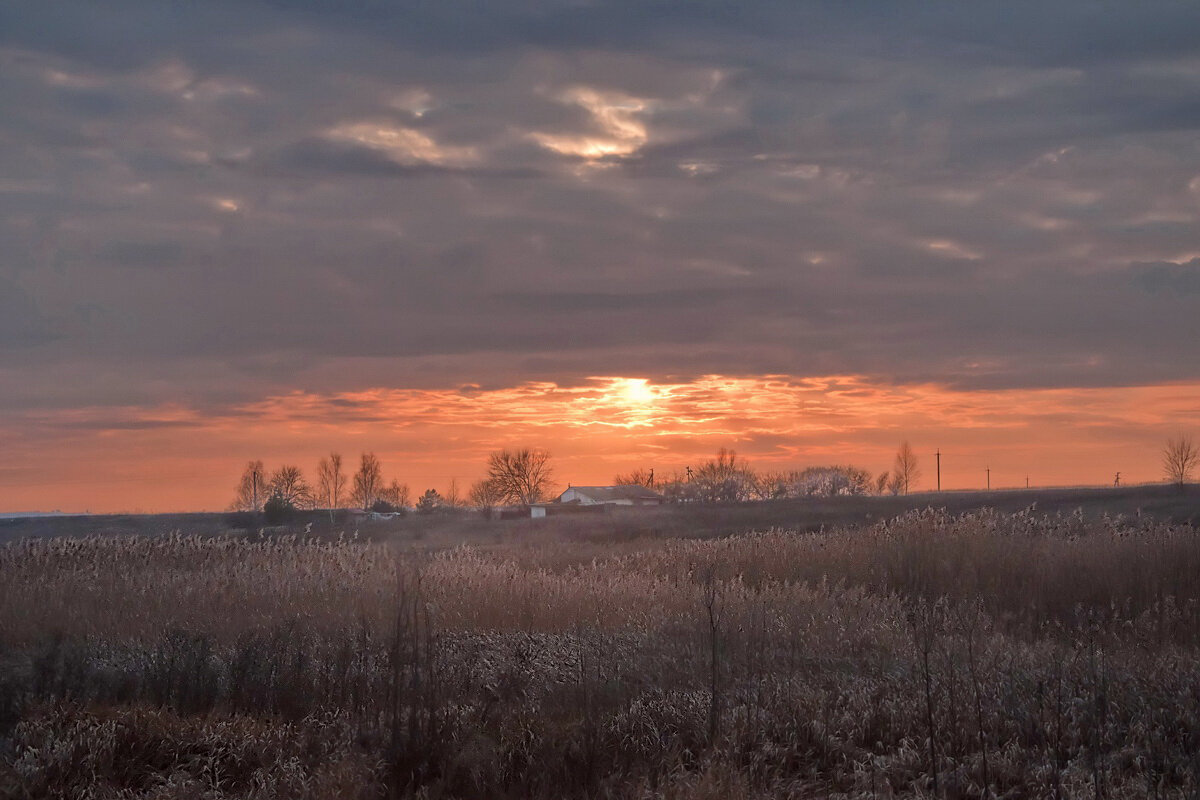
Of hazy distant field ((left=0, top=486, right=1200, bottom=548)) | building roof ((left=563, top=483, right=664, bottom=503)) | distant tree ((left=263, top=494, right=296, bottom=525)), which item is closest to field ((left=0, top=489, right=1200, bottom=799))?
hazy distant field ((left=0, top=486, right=1200, bottom=548))

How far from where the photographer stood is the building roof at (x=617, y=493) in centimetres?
11638

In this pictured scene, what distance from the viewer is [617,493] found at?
121125 mm

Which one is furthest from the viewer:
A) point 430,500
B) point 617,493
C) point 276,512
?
point 617,493

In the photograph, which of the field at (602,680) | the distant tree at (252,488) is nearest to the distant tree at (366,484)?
the distant tree at (252,488)

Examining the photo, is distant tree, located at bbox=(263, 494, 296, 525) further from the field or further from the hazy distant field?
the field

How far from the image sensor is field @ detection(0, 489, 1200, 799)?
704cm

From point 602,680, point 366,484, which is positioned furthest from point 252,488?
point 602,680

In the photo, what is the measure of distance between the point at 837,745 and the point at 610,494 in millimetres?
114974

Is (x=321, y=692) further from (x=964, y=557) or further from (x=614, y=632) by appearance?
(x=964, y=557)

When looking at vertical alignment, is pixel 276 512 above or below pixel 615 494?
above

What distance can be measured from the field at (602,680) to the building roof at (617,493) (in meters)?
96.5

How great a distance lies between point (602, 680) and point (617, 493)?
111899 millimetres

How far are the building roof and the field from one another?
96.5 metres

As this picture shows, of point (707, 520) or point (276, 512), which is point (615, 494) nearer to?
point (276, 512)
